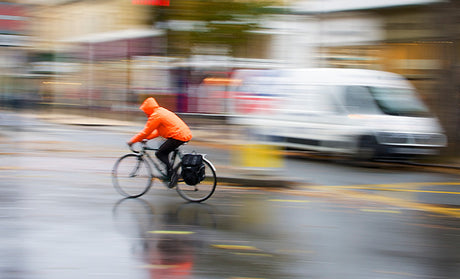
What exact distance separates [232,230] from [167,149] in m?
2.29

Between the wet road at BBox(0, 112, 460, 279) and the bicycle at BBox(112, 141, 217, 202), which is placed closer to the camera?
the wet road at BBox(0, 112, 460, 279)

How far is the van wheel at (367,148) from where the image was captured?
1458cm

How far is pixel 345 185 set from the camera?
1159cm

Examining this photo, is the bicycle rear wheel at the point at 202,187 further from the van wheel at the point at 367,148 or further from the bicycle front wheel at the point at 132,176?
the van wheel at the point at 367,148

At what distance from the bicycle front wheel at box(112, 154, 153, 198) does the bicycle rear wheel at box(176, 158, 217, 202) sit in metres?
0.49

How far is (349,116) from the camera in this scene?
14992 millimetres

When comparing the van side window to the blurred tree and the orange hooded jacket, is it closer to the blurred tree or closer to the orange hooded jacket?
the blurred tree

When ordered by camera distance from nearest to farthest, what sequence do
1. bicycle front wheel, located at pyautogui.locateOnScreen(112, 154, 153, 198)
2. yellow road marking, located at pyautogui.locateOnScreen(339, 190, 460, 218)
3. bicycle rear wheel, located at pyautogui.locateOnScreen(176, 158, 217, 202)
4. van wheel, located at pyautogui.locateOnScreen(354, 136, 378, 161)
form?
yellow road marking, located at pyautogui.locateOnScreen(339, 190, 460, 218)
bicycle rear wheel, located at pyautogui.locateOnScreen(176, 158, 217, 202)
bicycle front wheel, located at pyautogui.locateOnScreen(112, 154, 153, 198)
van wheel, located at pyautogui.locateOnScreen(354, 136, 378, 161)

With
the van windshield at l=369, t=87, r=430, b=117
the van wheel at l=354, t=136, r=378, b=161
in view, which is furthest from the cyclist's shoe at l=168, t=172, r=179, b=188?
the van windshield at l=369, t=87, r=430, b=117

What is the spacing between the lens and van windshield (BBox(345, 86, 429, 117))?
15.0 metres

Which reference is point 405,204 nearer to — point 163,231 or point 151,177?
point 151,177

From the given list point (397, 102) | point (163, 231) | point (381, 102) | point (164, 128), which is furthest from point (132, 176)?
point (397, 102)

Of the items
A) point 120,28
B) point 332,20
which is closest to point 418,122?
point 332,20

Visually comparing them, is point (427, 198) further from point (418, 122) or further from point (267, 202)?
point (418, 122)
